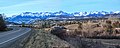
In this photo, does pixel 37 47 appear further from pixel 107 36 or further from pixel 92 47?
pixel 107 36

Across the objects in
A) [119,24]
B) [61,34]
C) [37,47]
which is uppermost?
[37,47]

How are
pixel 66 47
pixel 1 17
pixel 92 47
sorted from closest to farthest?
pixel 66 47 < pixel 92 47 < pixel 1 17

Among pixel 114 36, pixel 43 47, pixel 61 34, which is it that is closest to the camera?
pixel 43 47

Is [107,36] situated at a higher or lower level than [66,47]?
lower

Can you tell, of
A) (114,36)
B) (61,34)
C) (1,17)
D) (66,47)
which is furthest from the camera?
(1,17)

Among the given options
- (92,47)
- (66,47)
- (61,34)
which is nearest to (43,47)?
(66,47)

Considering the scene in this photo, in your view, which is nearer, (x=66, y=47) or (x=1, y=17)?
(x=66, y=47)

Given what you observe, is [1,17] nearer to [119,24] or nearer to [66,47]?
[119,24]

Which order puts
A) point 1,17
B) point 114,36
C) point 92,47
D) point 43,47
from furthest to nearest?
point 1,17 → point 114,36 → point 92,47 → point 43,47

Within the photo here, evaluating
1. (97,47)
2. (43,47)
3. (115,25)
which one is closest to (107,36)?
(115,25)
